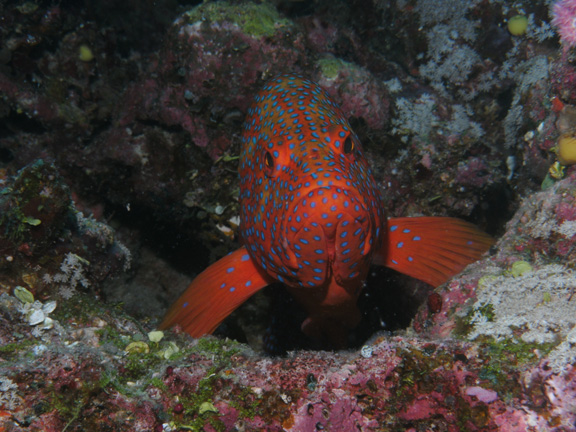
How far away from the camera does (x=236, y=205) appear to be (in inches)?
214

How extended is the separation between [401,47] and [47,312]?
691 cm

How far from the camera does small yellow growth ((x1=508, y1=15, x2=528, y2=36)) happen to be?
6098 millimetres

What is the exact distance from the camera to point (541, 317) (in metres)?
2.17

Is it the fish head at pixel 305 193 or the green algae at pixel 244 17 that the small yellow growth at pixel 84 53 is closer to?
the green algae at pixel 244 17

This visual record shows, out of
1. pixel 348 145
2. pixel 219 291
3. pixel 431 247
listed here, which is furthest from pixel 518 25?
pixel 219 291

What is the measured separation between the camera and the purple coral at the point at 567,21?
3.87 metres

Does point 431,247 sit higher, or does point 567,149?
point 567,149

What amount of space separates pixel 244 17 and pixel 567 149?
4061 millimetres

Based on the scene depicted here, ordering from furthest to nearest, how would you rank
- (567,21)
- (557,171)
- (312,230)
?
(567,21), (557,171), (312,230)

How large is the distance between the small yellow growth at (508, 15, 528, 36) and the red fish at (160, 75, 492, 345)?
13.5 feet

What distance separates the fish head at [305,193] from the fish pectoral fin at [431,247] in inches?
19.2

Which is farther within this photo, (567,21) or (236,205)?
(236,205)

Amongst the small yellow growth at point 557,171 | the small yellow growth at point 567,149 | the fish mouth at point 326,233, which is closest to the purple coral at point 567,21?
the small yellow growth at point 567,149

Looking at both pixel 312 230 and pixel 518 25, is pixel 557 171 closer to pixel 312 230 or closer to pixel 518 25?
pixel 312 230
